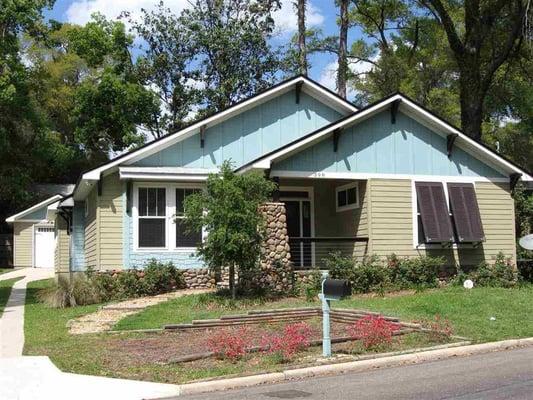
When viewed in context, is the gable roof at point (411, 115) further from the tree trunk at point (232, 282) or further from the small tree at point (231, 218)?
the tree trunk at point (232, 282)

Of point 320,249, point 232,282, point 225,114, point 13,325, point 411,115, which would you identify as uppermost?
point 225,114

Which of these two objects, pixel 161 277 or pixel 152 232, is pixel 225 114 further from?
pixel 161 277

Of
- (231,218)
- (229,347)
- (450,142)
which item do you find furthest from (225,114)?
(229,347)

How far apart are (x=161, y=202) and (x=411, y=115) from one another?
308 inches

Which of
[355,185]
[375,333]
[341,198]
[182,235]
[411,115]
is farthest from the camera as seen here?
[341,198]

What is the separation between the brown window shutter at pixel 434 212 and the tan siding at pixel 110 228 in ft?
28.5

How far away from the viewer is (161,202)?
782 inches

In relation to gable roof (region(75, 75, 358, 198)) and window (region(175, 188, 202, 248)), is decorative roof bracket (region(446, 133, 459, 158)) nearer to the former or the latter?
gable roof (region(75, 75, 358, 198))

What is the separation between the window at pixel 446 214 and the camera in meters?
19.2

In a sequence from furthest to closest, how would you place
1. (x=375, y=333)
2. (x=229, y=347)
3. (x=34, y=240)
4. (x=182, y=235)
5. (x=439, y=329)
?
(x=34, y=240) → (x=182, y=235) → (x=439, y=329) → (x=375, y=333) → (x=229, y=347)

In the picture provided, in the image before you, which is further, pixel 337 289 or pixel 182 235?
pixel 182 235

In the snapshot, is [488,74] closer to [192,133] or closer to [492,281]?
[492,281]

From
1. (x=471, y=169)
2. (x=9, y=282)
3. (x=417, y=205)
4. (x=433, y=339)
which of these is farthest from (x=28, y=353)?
(x=9, y=282)

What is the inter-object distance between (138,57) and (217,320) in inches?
1113
